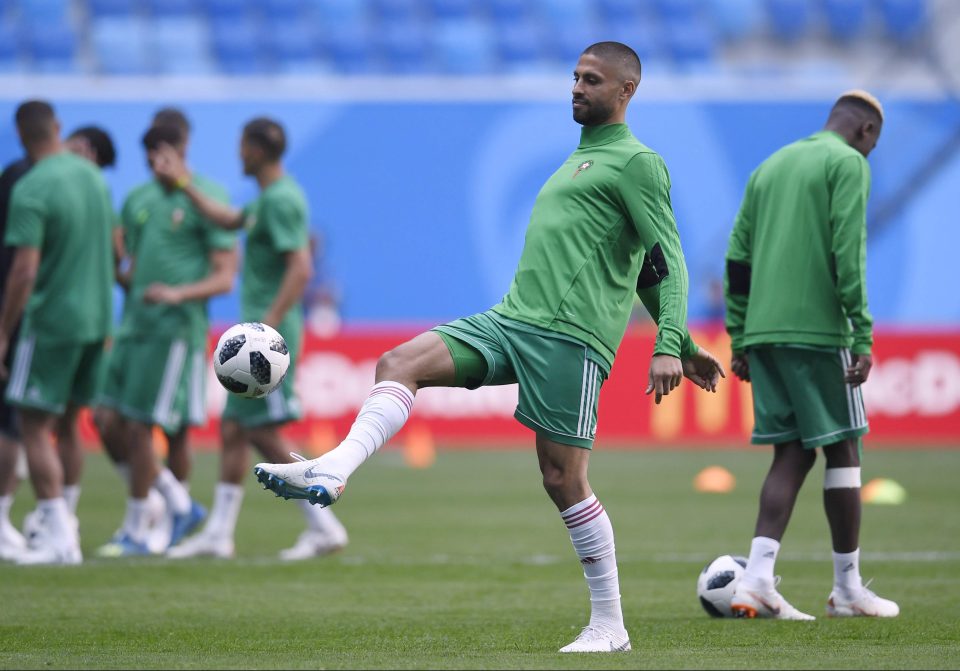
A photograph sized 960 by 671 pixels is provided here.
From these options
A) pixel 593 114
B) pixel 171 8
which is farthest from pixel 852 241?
pixel 171 8

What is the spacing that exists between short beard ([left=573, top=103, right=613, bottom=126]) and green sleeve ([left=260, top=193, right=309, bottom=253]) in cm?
362

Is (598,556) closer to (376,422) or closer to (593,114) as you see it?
(376,422)

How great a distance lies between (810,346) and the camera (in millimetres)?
6543

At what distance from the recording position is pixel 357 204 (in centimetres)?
2430

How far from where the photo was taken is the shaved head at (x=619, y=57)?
545cm

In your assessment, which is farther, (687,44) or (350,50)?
(687,44)

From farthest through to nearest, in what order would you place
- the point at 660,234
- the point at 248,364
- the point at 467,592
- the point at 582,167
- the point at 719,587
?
the point at 467,592, the point at 719,587, the point at 248,364, the point at 582,167, the point at 660,234

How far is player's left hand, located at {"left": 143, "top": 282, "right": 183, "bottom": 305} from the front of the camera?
8.94 metres

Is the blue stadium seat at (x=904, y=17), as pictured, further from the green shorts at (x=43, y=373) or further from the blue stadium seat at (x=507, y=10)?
the green shorts at (x=43, y=373)

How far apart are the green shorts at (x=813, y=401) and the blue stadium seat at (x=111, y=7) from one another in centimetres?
2127

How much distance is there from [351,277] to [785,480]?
17.8 metres

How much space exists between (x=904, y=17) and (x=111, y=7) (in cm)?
1418

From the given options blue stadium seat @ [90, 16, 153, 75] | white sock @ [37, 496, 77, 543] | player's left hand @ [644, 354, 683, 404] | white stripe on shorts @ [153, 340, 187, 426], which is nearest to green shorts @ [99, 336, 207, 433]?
white stripe on shorts @ [153, 340, 187, 426]

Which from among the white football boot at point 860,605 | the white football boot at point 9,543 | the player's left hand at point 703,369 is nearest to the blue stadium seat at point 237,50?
the white football boot at point 9,543
